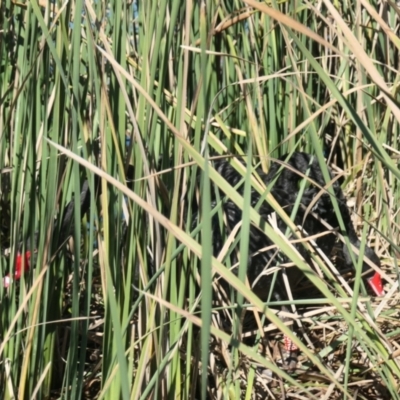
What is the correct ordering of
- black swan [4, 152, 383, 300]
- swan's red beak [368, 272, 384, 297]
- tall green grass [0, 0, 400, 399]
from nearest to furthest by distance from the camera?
tall green grass [0, 0, 400, 399], black swan [4, 152, 383, 300], swan's red beak [368, 272, 384, 297]

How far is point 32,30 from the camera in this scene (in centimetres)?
105

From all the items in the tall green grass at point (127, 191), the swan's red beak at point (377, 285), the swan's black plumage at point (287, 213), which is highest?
the tall green grass at point (127, 191)

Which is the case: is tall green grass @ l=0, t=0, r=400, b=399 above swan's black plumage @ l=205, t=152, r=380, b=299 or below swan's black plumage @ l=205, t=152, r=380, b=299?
above

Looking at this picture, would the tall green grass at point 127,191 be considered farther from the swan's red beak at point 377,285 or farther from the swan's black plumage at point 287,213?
the swan's red beak at point 377,285

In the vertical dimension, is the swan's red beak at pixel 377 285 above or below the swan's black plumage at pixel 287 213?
below

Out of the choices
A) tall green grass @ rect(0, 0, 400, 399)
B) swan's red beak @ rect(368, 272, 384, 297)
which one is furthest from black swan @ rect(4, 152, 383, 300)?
tall green grass @ rect(0, 0, 400, 399)

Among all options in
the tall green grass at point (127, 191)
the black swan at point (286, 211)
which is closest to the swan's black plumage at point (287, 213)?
the black swan at point (286, 211)

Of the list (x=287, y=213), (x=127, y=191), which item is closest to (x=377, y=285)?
(x=287, y=213)

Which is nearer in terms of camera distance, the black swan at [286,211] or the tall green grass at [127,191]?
the tall green grass at [127,191]

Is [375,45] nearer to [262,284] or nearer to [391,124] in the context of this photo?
[391,124]

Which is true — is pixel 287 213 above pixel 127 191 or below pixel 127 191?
below

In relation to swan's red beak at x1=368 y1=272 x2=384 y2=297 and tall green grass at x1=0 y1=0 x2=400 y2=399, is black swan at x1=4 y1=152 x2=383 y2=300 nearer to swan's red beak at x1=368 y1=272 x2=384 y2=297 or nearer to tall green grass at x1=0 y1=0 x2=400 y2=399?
swan's red beak at x1=368 y1=272 x2=384 y2=297

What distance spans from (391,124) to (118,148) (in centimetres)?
109

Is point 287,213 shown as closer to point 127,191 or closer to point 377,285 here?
point 377,285
